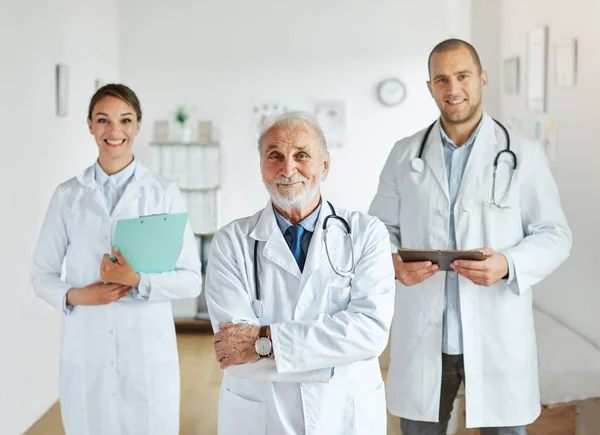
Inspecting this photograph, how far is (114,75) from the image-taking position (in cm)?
619

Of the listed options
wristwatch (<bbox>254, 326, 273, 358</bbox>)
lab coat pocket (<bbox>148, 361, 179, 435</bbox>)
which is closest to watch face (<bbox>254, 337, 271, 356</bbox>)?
wristwatch (<bbox>254, 326, 273, 358</bbox>)

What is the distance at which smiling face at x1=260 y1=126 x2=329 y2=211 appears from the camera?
1855 millimetres

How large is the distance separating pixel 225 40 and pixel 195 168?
1202 millimetres

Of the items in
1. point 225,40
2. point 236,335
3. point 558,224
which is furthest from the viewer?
point 225,40

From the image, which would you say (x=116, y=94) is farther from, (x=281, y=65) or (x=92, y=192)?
(x=281, y=65)

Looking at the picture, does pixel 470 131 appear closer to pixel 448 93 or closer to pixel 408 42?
pixel 448 93

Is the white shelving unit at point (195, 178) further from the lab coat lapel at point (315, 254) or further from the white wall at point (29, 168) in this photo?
the lab coat lapel at point (315, 254)

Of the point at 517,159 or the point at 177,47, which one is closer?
the point at 517,159

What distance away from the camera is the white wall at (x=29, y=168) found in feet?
11.4

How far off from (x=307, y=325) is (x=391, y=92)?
497 centimetres

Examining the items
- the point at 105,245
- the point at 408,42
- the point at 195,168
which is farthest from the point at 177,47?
the point at 105,245

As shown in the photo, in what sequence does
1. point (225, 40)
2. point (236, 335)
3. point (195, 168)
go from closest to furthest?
point (236, 335) → point (195, 168) → point (225, 40)

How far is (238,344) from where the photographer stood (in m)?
1.72

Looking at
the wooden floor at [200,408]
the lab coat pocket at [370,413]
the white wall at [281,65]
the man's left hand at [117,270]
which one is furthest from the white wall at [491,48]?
the lab coat pocket at [370,413]
